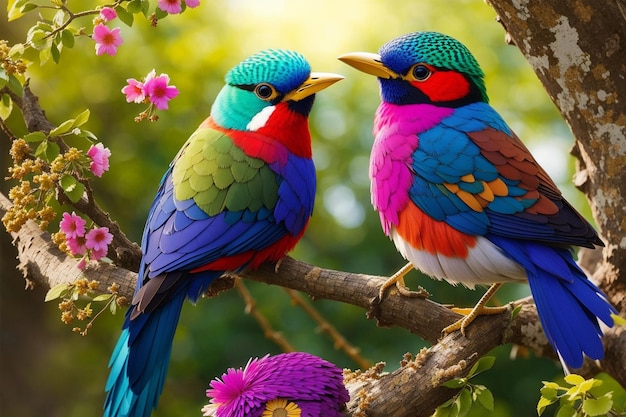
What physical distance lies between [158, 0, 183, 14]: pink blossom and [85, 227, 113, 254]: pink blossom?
43 cm

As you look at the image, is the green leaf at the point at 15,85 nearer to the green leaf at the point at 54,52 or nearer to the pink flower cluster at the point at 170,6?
the green leaf at the point at 54,52

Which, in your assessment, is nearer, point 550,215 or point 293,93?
point 550,215

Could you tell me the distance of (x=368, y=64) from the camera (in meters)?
1.58

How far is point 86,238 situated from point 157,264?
0.61 feet

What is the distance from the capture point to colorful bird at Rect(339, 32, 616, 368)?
1.41 meters

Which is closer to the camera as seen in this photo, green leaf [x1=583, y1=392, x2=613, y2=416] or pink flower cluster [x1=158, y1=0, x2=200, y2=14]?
green leaf [x1=583, y1=392, x2=613, y2=416]

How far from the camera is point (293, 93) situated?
66.6 inches

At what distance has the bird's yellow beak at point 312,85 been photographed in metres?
1.66

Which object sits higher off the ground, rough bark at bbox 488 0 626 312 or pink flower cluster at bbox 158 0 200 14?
pink flower cluster at bbox 158 0 200 14

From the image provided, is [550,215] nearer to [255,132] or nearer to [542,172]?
[542,172]

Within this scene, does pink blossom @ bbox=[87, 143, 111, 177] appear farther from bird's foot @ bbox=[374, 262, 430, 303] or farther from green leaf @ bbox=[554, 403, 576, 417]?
green leaf @ bbox=[554, 403, 576, 417]

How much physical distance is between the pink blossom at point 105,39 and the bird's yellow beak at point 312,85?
0.34 meters

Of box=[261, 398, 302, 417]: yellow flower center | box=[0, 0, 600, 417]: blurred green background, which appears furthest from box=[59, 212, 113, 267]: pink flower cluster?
box=[0, 0, 600, 417]: blurred green background

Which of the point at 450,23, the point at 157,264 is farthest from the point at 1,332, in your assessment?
the point at 157,264
